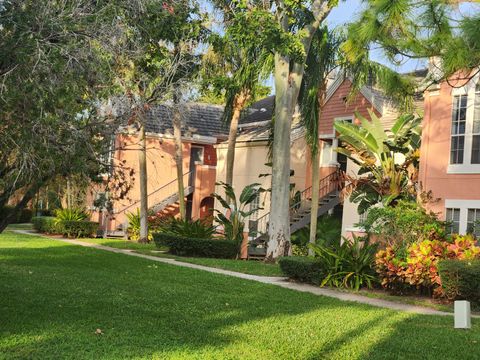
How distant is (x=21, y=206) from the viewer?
26.3 ft

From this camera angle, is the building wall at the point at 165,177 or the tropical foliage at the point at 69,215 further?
the building wall at the point at 165,177

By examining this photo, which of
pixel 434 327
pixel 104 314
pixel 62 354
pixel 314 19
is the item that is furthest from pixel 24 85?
pixel 314 19

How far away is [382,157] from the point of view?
1839cm

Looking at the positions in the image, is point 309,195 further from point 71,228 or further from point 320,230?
point 71,228

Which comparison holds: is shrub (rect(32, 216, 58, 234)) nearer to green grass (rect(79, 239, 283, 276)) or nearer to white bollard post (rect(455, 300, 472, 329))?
green grass (rect(79, 239, 283, 276))

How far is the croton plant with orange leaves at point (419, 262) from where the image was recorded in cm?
1227

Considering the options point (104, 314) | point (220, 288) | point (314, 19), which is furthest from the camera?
point (314, 19)

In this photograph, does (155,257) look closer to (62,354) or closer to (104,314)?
(104,314)

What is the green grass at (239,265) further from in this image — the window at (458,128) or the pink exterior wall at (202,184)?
the pink exterior wall at (202,184)

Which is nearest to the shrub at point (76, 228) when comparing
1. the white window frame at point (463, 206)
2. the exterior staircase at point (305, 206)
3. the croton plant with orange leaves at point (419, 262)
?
the exterior staircase at point (305, 206)

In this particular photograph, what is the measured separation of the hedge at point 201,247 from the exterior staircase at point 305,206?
2.66 metres

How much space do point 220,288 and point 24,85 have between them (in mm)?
6597

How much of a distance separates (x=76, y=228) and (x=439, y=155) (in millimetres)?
18038

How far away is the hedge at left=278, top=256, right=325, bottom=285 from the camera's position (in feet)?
45.9
